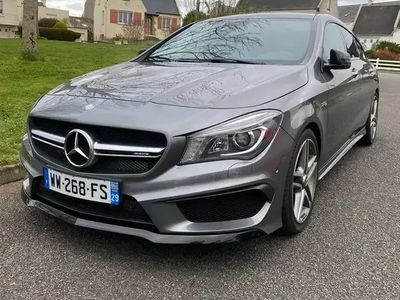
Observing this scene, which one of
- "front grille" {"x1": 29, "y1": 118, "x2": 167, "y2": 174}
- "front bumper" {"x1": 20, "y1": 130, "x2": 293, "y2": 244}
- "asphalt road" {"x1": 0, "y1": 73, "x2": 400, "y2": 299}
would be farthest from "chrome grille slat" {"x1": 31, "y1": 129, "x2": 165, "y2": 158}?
"asphalt road" {"x1": 0, "y1": 73, "x2": 400, "y2": 299}

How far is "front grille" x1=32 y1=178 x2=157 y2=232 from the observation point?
2.54 metres

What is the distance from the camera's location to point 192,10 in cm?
1939

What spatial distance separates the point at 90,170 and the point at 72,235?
2.20 ft

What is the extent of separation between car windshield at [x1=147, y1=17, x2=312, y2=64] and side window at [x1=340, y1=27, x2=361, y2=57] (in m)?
0.97

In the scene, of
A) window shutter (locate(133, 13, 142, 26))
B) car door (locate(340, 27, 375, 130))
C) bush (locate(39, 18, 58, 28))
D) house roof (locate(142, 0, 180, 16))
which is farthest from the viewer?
house roof (locate(142, 0, 180, 16))

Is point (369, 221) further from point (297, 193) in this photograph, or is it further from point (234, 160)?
point (234, 160)

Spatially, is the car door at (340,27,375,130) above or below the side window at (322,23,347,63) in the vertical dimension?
below

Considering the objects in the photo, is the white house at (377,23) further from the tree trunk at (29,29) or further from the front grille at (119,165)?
the front grille at (119,165)

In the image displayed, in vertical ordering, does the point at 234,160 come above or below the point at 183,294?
above

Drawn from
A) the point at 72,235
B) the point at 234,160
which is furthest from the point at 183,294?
the point at 72,235

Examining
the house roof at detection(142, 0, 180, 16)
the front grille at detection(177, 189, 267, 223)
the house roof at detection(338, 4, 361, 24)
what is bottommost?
the front grille at detection(177, 189, 267, 223)

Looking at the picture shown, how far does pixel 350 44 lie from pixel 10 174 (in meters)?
3.66

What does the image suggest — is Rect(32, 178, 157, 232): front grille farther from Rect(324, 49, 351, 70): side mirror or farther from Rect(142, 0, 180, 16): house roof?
Rect(142, 0, 180, 16): house roof

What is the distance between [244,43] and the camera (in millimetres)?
3834
